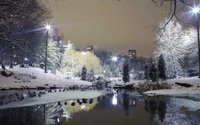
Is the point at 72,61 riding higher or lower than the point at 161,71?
higher

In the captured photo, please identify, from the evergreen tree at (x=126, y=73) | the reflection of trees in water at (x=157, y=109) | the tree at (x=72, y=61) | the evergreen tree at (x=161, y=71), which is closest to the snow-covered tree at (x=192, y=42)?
the evergreen tree at (x=161, y=71)

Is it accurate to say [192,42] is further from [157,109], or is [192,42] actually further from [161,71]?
[157,109]

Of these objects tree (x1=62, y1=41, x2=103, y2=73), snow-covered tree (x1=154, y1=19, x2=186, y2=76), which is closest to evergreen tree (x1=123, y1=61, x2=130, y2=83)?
snow-covered tree (x1=154, y1=19, x2=186, y2=76)

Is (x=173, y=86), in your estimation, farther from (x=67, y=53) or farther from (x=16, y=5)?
(x=67, y=53)

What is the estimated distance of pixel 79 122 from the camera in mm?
8023

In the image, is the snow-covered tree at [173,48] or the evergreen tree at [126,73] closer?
the snow-covered tree at [173,48]

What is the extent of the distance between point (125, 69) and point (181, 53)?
11421 mm

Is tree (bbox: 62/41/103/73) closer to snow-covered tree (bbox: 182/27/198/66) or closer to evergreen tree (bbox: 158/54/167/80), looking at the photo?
snow-covered tree (bbox: 182/27/198/66)

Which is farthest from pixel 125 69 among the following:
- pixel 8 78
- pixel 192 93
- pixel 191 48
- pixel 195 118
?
pixel 195 118

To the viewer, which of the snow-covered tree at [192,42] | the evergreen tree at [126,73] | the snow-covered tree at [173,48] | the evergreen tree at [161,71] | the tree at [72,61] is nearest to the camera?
the evergreen tree at [161,71]

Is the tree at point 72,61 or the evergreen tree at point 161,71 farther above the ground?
the tree at point 72,61

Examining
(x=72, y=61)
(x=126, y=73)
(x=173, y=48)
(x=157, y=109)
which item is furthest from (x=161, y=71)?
(x=72, y=61)

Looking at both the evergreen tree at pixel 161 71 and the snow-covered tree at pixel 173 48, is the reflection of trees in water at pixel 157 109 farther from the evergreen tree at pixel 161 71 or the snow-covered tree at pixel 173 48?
the snow-covered tree at pixel 173 48

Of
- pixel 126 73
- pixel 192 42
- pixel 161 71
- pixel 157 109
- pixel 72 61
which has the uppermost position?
pixel 192 42
